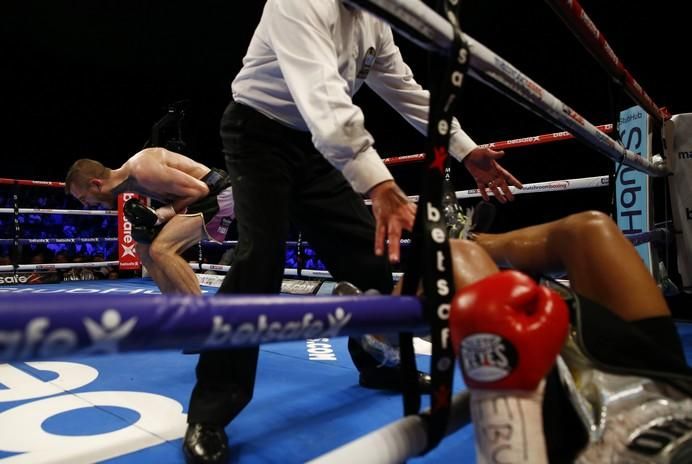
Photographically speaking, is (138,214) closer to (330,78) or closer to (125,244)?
(330,78)

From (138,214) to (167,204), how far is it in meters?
0.29

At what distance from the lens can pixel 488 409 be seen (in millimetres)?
486

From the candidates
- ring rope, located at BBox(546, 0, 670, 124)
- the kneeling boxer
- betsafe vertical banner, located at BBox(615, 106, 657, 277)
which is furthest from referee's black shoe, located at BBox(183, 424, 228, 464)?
betsafe vertical banner, located at BBox(615, 106, 657, 277)

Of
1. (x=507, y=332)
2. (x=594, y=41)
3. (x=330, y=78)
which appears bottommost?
(x=507, y=332)

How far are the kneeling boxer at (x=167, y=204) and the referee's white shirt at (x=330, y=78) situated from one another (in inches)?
62.5

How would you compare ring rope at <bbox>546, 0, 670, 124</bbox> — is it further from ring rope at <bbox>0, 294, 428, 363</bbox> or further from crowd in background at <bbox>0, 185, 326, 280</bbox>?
crowd in background at <bbox>0, 185, 326, 280</bbox>

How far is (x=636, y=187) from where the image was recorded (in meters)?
2.02

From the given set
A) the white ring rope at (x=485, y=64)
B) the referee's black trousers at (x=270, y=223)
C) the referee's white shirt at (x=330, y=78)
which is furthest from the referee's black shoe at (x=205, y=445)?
the white ring rope at (x=485, y=64)

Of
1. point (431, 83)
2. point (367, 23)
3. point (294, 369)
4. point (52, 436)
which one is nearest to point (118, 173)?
point (294, 369)

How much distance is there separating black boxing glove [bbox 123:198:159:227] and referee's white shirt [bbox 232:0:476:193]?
161 centimetres

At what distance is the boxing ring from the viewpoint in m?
0.34

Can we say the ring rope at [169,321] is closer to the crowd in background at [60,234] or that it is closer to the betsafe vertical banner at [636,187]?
the betsafe vertical banner at [636,187]

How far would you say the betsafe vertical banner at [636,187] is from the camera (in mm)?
1899

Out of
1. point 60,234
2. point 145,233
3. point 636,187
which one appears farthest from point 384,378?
point 60,234
